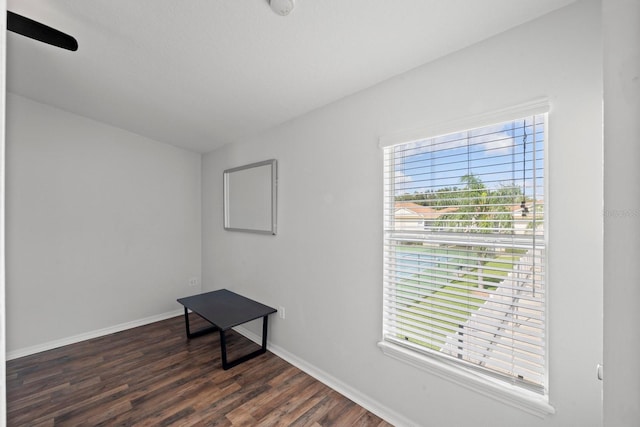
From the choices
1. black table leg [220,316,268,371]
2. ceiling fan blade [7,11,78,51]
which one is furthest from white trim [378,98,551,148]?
black table leg [220,316,268,371]

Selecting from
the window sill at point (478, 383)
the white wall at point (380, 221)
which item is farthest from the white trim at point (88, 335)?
the window sill at point (478, 383)

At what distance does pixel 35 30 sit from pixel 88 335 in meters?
3.00

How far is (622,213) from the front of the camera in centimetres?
34

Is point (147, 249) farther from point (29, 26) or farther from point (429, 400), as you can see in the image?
point (429, 400)

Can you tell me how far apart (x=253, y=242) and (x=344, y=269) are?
4.27 ft

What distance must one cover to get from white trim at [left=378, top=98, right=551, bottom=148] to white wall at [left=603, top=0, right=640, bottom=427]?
3.79ft

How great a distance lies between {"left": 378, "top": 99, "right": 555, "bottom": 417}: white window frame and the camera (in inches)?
50.8

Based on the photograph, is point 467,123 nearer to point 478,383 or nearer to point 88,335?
point 478,383

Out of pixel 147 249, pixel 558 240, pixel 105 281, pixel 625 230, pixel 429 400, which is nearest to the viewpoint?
pixel 625 230

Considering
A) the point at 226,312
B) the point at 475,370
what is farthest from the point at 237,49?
the point at 475,370

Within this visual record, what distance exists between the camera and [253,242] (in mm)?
3043

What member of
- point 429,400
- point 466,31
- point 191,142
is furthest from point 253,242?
point 466,31

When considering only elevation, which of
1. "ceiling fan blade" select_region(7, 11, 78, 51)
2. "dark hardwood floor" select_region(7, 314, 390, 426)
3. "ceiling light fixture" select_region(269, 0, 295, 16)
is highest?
"ceiling light fixture" select_region(269, 0, 295, 16)

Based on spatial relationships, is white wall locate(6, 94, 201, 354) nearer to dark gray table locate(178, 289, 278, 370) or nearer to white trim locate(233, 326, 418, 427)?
dark gray table locate(178, 289, 278, 370)
